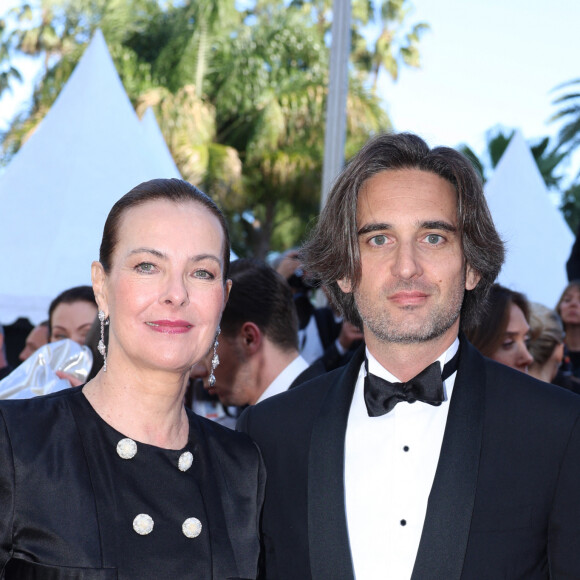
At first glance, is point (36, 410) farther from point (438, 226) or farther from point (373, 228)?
point (438, 226)

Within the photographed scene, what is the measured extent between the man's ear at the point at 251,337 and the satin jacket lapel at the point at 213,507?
157cm

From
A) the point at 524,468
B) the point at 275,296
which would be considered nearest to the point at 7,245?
the point at 275,296

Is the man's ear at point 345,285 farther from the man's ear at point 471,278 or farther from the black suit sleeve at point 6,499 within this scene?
the black suit sleeve at point 6,499

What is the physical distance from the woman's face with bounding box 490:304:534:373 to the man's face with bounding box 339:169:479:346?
58.6 inches

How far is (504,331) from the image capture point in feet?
13.8

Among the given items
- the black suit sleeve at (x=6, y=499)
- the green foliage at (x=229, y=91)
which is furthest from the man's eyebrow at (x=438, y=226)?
the green foliage at (x=229, y=91)

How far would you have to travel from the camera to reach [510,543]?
7.49 feet

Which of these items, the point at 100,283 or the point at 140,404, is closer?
the point at 140,404

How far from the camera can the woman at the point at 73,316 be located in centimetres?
476

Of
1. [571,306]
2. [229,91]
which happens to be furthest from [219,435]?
[229,91]

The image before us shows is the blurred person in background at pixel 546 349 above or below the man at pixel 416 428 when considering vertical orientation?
below

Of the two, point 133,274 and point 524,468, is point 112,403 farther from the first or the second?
point 524,468

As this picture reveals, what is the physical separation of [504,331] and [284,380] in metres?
1.12

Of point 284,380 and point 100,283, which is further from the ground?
point 100,283
